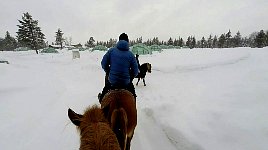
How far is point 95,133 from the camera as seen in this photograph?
177 centimetres

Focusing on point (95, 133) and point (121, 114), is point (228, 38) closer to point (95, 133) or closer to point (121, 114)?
point (121, 114)

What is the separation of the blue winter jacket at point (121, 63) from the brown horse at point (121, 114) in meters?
0.53

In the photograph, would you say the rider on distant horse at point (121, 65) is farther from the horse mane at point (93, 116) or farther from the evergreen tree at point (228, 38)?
the evergreen tree at point (228, 38)

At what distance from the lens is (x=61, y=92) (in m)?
9.98

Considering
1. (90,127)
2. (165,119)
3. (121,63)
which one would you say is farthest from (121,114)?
(165,119)

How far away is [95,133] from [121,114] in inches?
56.9

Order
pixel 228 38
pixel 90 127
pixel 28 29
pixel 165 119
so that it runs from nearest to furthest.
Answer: pixel 90 127 < pixel 165 119 < pixel 28 29 < pixel 228 38

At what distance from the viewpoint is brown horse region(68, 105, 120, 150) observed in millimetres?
1677

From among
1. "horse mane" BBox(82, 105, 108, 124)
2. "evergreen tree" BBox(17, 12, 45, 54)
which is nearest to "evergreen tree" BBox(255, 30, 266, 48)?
"evergreen tree" BBox(17, 12, 45, 54)

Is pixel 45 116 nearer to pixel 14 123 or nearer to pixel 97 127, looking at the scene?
pixel 14 123

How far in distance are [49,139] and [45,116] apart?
5.31ft

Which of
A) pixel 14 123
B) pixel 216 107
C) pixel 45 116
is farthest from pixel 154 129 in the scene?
pixel 14 123

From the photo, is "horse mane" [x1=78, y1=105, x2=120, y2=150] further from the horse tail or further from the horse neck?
the horse tail

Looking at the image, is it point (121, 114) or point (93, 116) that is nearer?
point (93, 116)
